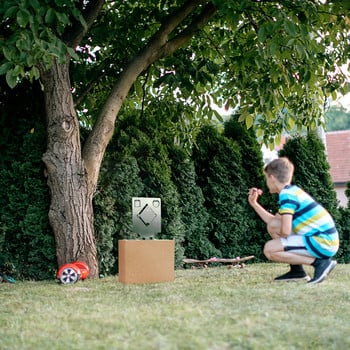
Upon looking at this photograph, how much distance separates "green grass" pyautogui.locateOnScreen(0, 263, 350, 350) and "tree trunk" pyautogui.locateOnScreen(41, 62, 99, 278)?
2.71 ft

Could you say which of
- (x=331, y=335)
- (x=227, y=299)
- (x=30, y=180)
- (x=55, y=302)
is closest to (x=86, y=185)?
(x=30, y=180)

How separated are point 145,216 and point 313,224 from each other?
2277mm

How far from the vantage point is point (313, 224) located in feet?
19.2

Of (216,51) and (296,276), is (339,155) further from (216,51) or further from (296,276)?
(296,276)

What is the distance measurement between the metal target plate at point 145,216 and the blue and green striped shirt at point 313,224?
205 centimetres

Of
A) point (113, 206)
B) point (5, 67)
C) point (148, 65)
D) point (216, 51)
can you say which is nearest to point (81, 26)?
point (148, 65)

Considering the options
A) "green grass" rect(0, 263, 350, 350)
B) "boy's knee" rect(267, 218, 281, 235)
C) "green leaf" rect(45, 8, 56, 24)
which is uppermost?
"green leaf" rect(45, 8, 56, 24)

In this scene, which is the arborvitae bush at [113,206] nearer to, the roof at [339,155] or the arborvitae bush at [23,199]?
the arborvitae bush at [23,199]

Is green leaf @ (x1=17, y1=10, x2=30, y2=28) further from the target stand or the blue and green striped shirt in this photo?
the blue and green striped shirt

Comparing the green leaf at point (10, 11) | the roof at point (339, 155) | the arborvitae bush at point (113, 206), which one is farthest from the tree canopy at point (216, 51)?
the roof at point (339, 155)

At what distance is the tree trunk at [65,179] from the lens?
741 cm

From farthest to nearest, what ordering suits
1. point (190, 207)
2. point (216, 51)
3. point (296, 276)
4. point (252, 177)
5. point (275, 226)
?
point (252, 177) → point (190, 207) → point (216, 51) → point (296, 276) → point (275, 226)

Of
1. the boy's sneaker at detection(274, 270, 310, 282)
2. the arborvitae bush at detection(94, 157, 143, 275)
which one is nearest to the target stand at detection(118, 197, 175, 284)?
the arborvitae bush at detection(94, 157, 143, 275)

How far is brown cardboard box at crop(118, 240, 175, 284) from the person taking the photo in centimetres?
678
